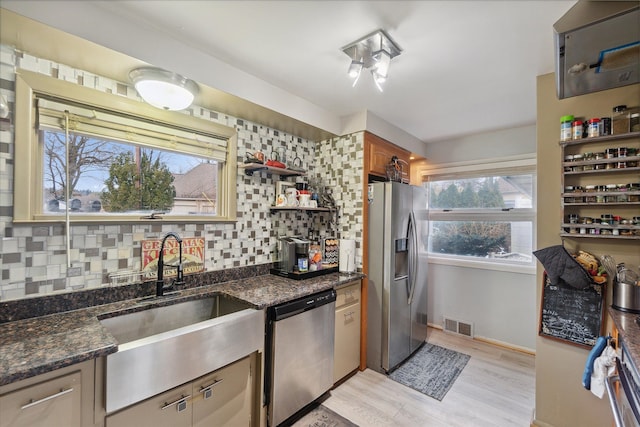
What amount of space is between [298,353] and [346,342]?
65 cm

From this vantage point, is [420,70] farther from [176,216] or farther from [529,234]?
[529,234]

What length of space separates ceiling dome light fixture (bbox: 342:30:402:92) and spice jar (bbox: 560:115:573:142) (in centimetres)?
113

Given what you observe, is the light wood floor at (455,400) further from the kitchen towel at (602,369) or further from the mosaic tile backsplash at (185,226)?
the mosaic tile backsplash at (185,226)

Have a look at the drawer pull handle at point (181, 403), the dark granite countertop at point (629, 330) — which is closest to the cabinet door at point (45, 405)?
the drawer pull handle at point (181, 403)

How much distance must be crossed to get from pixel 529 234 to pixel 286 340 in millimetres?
2872

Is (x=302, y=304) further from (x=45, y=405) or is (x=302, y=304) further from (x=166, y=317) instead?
(x=45, y=405)

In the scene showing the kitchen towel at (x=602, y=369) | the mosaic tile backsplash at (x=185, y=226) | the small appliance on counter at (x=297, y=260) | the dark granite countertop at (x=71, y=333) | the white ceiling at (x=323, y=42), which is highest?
the white ceiling at (x=323, y=42)

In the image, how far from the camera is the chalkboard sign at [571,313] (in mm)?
1626

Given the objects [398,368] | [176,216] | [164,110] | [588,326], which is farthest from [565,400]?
[164,110]

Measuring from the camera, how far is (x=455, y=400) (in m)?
2.14

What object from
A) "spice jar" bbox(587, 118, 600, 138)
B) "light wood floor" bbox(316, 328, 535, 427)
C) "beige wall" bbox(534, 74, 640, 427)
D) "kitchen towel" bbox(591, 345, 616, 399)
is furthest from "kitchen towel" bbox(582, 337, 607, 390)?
"spice jar" bbox(587, 118, 600, 138)

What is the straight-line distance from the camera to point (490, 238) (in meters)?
3.24

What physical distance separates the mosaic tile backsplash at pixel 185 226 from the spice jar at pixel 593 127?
1565 millimetres

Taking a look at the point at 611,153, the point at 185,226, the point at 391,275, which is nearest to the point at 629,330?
the point at 611,153
